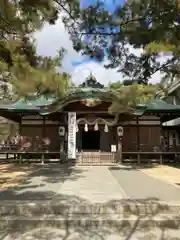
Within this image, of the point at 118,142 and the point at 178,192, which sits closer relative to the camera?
the point at 178,192

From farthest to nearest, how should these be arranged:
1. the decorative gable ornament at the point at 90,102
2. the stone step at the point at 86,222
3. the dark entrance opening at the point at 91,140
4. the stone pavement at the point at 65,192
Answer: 1. the dark entrance opening at the point at 91,140
2. the decorative gable ornament at the point at 90,102
3. the stone pavement at the point at 65,192
4. the stone step at the point at 86,222

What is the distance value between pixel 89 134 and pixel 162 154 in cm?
673

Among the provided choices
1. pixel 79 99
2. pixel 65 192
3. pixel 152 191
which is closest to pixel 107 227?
pixel 65 192

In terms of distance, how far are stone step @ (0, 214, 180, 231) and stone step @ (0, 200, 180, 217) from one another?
0.25m

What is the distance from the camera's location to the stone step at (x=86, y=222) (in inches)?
297

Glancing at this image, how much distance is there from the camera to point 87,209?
8133 millimetres

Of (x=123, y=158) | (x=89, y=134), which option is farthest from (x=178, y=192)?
(x=89, y=134)

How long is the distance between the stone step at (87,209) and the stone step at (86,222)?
0.81 feet

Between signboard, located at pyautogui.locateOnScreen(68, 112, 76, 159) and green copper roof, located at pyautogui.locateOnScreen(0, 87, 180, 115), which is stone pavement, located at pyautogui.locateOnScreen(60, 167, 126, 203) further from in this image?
green copper roof, located at pyautogui.locateOnScreen(0, 87, 180, 115)

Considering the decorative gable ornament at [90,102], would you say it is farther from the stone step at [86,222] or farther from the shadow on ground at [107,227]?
the stone step at [86,222]

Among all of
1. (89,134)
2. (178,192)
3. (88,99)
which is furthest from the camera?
(89,134)

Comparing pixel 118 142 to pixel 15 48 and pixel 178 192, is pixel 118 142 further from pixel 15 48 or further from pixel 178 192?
pixel 15 48

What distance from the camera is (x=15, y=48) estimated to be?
8078 millimetres

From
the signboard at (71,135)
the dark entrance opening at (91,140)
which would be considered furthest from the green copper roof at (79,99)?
the dark entrance opening at (91,140)
